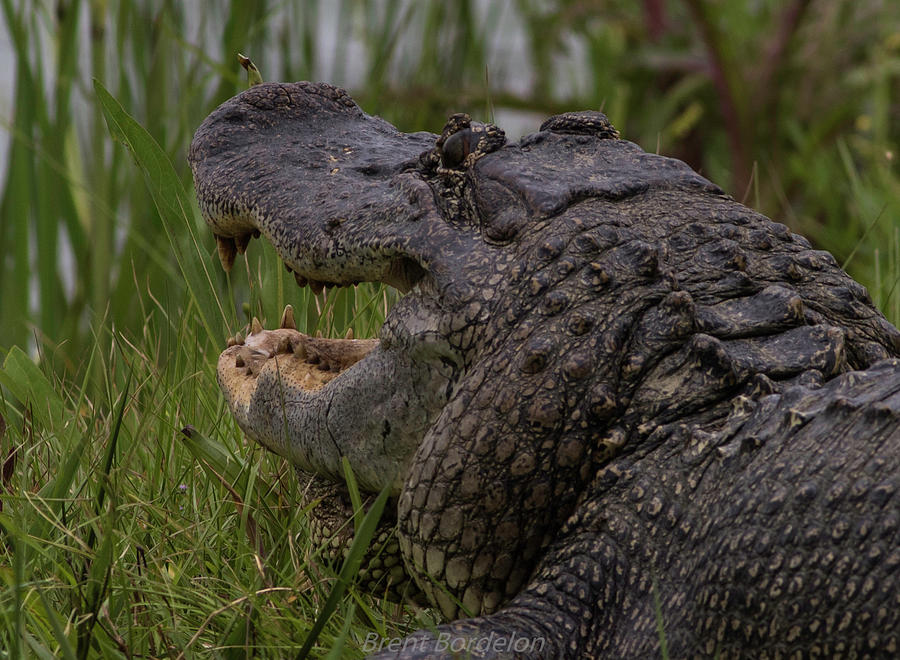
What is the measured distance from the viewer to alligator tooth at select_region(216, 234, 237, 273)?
8.50ft

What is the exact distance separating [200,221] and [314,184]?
4.48 ft

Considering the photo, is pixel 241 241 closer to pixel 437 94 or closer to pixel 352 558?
pixel 352 558

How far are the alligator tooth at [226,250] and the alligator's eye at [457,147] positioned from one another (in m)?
0.63

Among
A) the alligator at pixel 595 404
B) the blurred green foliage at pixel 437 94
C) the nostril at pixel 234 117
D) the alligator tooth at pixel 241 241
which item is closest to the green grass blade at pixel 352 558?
the alligator at pixel 595 404

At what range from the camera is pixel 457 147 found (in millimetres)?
2244

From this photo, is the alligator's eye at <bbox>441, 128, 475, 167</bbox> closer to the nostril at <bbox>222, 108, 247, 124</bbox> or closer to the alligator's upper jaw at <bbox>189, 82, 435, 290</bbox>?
the alligator's upper jaw at <bbox>189, 82, 435, 290</bbox>

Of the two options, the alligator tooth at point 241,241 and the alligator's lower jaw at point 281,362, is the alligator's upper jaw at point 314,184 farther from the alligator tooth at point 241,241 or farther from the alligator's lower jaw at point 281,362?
the alligator's lower jaw at point 281,362

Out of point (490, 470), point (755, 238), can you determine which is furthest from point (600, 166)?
point (490, 470)

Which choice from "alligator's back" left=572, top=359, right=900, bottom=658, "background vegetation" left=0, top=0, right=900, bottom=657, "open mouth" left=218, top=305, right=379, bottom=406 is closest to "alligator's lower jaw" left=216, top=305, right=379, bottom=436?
"open mouth" left=218, top=305, right=379, bottom=406

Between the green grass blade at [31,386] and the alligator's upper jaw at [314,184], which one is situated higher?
the alligator's upper jaw at [314,184]

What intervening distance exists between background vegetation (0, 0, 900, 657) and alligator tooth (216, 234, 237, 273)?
0.24 metres

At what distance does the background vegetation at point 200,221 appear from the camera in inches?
78.3

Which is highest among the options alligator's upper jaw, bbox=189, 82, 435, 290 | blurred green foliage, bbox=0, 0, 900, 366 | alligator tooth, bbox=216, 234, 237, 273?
alligator's upper jaw, bbox=189, 82, 435, 290

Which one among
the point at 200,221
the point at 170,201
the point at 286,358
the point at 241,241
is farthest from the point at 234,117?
the point at 200,221
